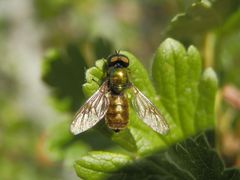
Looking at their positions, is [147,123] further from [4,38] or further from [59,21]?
[4,38]

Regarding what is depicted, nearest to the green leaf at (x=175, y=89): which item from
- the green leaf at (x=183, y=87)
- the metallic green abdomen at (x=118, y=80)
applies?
the green leaf at (x=183, y=87)

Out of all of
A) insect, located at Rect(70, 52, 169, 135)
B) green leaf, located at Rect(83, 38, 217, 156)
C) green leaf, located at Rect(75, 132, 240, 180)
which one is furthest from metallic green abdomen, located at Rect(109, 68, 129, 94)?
green leaf, located at Rect(75, 132, 240, 180)

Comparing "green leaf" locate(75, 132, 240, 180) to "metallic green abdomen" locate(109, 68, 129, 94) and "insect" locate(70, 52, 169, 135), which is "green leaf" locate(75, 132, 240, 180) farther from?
"metallic green abdomen" locate(109, 68, 129, 94)

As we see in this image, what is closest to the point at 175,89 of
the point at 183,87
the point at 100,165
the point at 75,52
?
the point at 183,87

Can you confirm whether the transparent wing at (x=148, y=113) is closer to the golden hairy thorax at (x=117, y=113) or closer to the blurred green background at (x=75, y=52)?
the golden hairy thorax at (x=117, y=113)

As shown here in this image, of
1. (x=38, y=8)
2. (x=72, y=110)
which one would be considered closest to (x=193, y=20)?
(x=72, y=110)

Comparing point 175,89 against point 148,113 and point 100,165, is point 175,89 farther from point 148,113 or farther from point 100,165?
point 100,165

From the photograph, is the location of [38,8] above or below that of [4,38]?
below
